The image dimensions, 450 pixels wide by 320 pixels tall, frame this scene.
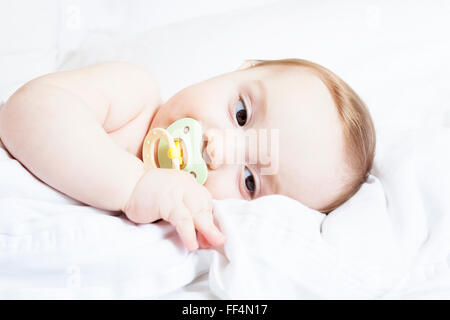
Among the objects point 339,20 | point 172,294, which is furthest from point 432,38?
point 172,294

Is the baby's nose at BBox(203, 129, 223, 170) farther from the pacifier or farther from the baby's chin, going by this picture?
the baby's chin

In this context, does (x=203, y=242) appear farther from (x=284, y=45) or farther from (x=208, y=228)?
(x=284, y=45)

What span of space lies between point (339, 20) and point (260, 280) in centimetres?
128

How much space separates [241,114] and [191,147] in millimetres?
151

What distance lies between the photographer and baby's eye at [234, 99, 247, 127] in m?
1.18

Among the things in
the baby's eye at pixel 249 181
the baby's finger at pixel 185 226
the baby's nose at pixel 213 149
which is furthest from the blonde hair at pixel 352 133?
the baby's finger at pixel 185 226

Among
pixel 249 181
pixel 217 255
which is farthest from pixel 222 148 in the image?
pixel 217 255

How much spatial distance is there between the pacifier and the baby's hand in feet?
0.36

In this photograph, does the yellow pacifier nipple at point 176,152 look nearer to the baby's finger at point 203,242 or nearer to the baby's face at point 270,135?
the baby's face at point 270,135

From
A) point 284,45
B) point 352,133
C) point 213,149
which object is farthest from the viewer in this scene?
point 284,45

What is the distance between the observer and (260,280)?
2.88 ft

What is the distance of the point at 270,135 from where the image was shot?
114 centimetres

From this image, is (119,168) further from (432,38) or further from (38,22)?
(432,38)

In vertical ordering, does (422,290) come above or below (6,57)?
below
